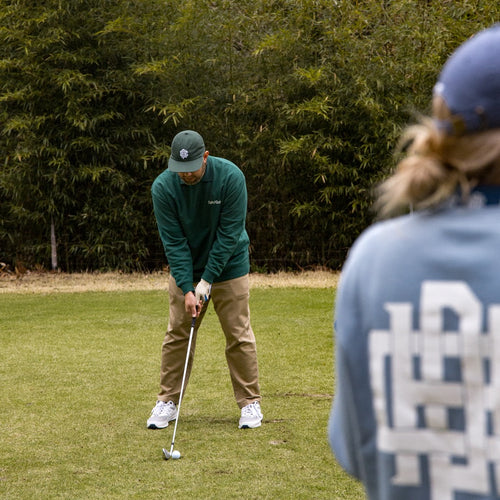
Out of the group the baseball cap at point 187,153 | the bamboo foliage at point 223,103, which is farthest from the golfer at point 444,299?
Result: the bamboo foliage at point 223,103

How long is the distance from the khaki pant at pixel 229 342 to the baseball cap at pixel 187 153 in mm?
538

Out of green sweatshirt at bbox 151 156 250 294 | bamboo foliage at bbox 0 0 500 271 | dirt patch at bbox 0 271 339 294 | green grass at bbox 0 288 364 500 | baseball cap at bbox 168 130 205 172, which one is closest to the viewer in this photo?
green grass at bbox 0 288 364 500

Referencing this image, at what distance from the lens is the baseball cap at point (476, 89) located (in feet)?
3.01

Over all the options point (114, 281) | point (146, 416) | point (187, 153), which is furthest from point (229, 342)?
point (114, 281)

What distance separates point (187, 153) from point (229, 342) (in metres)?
0.91

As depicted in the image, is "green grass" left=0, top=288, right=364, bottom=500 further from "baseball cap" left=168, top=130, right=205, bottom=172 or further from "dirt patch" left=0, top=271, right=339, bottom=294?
"dirt patch" left=0, top=271, right=339, bottom=294

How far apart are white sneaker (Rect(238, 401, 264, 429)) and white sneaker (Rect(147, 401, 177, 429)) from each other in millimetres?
334

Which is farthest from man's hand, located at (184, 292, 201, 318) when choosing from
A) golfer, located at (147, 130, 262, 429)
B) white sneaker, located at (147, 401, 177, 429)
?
white sneaker, located at (147, 401, 177, 429)

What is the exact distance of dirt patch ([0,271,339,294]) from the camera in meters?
8.83

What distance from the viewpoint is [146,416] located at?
391 centimetres

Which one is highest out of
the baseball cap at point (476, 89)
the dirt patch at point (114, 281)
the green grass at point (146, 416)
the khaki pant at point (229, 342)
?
the baseball cap at point (476, 89)

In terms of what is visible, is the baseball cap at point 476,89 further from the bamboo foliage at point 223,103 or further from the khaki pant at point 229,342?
the bamboo foliage at point 223,103

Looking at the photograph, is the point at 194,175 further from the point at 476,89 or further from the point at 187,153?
the point at 476,89

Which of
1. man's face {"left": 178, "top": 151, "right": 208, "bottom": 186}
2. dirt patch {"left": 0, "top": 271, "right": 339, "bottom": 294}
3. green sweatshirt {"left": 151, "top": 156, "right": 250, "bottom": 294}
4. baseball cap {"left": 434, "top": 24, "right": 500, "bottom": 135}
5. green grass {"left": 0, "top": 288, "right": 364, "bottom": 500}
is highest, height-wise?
baseball cap {"left": 434, "top": 24, "right": 500, "bottom": 135}
